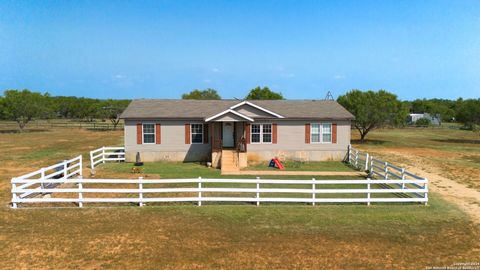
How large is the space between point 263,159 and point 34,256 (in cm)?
1875

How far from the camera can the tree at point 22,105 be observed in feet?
190

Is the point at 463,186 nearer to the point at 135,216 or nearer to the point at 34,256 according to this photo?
the point at 135,216

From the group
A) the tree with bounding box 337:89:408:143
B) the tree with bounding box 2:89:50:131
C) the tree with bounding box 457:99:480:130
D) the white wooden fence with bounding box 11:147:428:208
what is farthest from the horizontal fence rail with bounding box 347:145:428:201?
the tree with bounding box 2:89:50:131

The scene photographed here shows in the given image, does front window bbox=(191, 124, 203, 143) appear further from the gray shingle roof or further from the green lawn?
the green lawn

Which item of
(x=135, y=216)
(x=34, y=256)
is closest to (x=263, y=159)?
(x=135, y=216)

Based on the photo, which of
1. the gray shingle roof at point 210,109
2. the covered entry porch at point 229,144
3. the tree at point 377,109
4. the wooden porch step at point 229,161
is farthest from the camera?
the tree at point 377,109

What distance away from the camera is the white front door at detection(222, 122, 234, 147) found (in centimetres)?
2567

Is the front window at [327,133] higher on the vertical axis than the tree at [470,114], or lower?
lower

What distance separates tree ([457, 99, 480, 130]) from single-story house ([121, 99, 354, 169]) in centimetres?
3340

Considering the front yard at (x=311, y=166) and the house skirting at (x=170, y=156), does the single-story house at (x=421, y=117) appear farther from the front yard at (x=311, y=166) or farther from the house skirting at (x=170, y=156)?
the house skirting at (x=170, y=156)

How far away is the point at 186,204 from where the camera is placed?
13695 mm

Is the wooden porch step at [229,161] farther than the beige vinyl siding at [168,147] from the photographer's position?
No


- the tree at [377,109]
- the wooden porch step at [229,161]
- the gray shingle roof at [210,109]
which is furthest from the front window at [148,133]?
the tree at [377,109]

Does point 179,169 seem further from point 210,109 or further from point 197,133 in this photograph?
point 210,109
